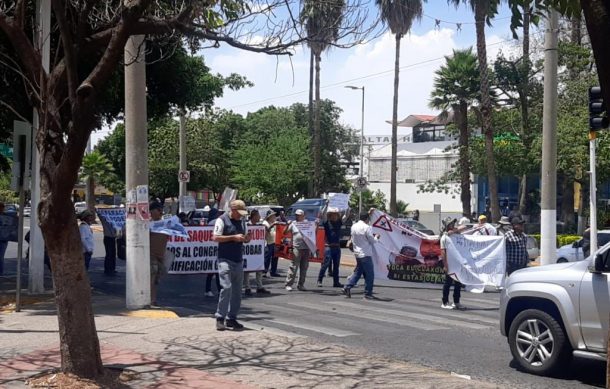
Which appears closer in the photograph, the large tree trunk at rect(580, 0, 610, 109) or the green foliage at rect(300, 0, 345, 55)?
the large tree trunk at rect(580, 0, 610, 109)

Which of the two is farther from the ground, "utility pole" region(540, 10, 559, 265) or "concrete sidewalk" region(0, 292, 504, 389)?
"utility pole" region(540, 10, 559, 265)

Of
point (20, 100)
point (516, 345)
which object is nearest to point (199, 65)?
point (20, 100)

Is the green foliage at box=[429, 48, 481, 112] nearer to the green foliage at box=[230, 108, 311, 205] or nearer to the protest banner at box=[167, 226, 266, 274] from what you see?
the green foliage at box=[230, 108, 311, 205]

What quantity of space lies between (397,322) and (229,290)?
10.2 feet

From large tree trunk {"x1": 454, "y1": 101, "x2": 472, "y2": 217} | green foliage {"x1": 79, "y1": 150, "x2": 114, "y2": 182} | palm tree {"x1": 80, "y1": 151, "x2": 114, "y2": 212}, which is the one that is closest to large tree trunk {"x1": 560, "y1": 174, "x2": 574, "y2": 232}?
large tree trunk {"x1": 454, "y1": 101, "x2": 472, "y2": 217}

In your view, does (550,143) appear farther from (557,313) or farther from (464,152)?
(464,152)

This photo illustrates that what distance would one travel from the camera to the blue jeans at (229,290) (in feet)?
35.1

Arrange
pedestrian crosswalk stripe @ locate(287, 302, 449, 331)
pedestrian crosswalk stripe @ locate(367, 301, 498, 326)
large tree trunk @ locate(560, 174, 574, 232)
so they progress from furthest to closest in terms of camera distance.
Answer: large tree trunk @ locate(560, 174, 574, 232) → pedestrian crosswalk stripe @ locate(367, 301, 498, 326) → pedestrian crosswalk stripe @ locate(287, 302, 449, 331)

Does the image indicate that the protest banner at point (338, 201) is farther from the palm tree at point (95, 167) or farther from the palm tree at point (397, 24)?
the palm tree at point (95, 167)

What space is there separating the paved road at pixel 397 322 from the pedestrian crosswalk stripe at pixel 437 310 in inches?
0.7

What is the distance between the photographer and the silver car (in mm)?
8406

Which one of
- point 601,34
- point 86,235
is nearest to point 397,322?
point 86,235

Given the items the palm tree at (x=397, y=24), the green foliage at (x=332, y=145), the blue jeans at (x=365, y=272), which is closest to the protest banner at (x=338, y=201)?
the blue jeans at (x=365, y=272)

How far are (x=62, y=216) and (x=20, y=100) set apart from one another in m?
8.59
